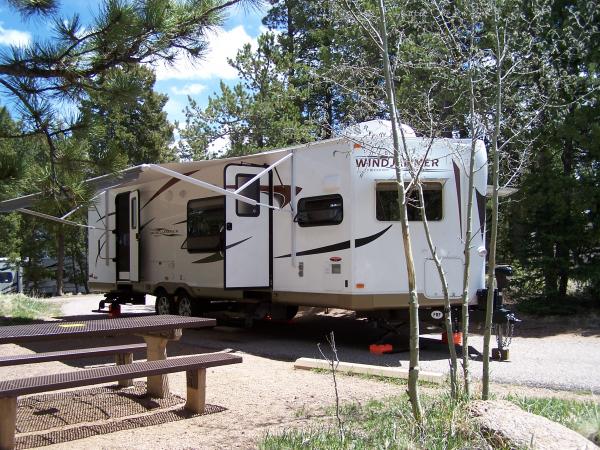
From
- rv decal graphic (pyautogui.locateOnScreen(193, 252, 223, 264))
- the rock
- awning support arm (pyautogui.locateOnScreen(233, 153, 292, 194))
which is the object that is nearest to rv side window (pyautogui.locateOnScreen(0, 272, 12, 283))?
rv decal graphic (pyautogui.locateOnScreen(193, 252, 223, 264))

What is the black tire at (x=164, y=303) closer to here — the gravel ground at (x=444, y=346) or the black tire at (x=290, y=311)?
the gravel ground at (x=444, y=346)

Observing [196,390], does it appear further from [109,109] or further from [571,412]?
[109,109]

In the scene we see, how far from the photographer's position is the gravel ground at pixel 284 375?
15.5 ft

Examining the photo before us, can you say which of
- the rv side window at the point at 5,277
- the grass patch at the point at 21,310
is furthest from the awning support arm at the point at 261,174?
the rv side window at the point at 5,277

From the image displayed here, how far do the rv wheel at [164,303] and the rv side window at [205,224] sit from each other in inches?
53.8

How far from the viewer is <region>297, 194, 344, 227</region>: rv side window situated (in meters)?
9.02

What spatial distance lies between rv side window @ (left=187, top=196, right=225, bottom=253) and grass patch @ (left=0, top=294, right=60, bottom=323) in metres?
4.01

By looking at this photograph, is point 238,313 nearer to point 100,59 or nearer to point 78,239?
point 100,59

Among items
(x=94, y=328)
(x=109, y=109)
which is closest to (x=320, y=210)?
(x=109, y=109)

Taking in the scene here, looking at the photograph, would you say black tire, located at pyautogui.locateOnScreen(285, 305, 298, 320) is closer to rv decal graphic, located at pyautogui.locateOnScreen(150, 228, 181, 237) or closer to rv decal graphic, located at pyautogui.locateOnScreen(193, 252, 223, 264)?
rv decal graphic, located at pyautogui.locateOnScreen(193, 252, 223, 264)

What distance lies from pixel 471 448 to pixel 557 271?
30.8ft

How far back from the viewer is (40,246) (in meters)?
33.3

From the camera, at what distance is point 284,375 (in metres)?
7.09

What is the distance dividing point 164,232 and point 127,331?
716 cm
